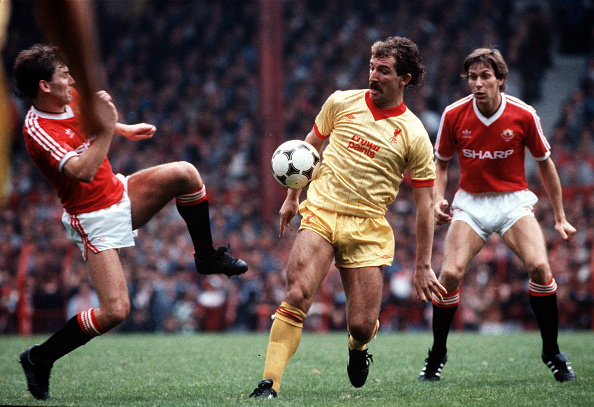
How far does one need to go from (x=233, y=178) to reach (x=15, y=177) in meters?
4.80

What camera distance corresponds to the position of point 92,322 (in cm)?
432

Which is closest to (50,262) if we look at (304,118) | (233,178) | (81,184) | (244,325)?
(244,325)

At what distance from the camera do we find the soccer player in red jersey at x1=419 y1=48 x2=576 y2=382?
5.11 m

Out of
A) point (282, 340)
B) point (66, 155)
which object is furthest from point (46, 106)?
point (282, 340)

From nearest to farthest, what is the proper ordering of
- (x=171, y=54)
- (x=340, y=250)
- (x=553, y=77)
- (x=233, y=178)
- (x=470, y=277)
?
(x=340, y=250)
(x=470, y=277)
(x=233, y=178)
(x=553, y=77)
(x=171, y=54)

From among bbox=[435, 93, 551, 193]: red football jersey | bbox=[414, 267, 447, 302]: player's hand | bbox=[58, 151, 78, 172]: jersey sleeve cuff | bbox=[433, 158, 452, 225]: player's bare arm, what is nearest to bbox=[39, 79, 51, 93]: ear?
bbox=[58, 151, 78, 172]: jersey sleeve cuff

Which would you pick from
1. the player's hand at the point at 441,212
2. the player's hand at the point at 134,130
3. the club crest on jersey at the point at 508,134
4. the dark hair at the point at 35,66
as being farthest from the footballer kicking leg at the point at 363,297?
the dark hair at the point at 35,66

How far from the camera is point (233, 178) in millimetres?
14797

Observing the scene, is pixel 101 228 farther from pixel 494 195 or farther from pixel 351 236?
pixel 494 195

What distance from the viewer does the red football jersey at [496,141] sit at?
5.19 meters

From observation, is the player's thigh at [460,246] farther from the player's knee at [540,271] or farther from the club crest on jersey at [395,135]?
the club crest on jersey at [395,135]

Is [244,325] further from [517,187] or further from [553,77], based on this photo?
[553,77]

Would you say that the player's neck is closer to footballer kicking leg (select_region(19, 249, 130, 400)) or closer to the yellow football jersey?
footballer kicking leg (select_region(19, 249, 130, 400))

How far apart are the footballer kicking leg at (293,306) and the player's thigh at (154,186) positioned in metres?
1.00
